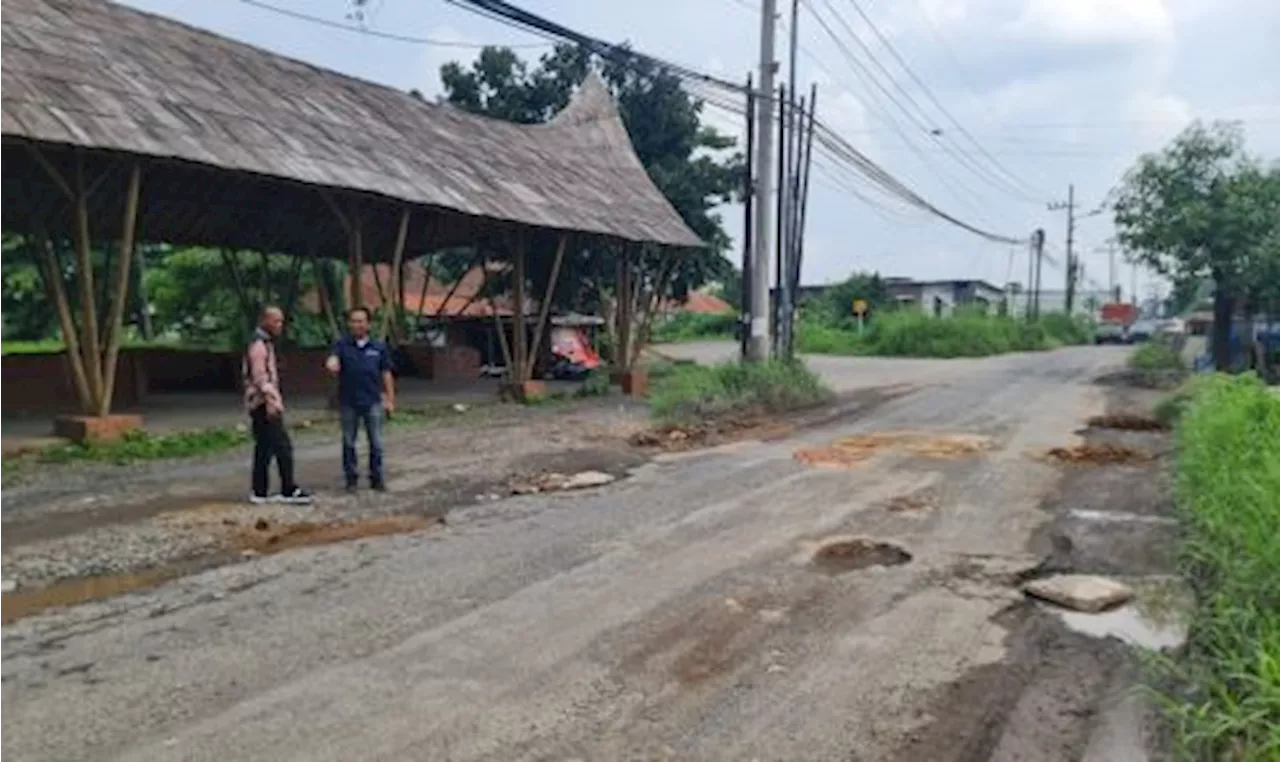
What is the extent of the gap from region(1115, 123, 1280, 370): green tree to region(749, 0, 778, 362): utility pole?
9.91 m

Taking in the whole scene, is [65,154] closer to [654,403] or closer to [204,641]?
[654,403]

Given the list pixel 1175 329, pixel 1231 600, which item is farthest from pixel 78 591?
pixel 1175 329

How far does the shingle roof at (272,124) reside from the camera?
455 inches

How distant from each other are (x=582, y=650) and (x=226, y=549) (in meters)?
3.31

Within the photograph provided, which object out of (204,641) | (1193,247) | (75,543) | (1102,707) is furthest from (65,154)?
(1193,247)

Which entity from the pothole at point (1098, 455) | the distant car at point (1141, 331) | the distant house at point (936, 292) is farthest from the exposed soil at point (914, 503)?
the distant house at point (936, 292)

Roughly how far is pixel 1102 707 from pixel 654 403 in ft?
39.6

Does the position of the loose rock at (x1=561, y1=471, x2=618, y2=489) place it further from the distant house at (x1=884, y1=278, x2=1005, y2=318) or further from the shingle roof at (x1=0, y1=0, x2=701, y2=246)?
the distant house at (x1=884, y1=278, x2=1005, y2=318)

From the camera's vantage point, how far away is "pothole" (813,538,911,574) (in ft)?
22.9

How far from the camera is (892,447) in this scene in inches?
519

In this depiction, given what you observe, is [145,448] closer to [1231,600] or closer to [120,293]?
[120,293]

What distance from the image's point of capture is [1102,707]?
448 centimetres

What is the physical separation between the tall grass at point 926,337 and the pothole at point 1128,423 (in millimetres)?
27129

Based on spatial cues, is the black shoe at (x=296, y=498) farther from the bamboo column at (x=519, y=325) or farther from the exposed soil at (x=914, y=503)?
the bamboo column at (x=519, y=325)
